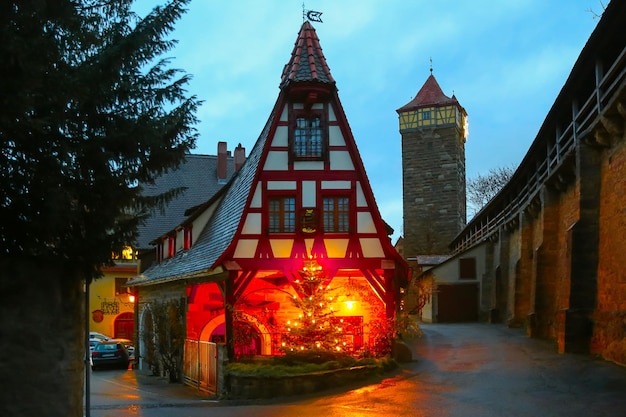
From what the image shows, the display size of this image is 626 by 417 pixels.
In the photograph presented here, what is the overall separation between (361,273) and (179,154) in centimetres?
1111

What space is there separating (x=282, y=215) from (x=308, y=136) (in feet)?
7.38

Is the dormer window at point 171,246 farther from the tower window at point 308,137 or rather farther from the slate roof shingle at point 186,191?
the tower window at point 308,137

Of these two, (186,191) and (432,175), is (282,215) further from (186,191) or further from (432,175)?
(432,175)

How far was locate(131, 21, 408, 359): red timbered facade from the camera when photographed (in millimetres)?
18062

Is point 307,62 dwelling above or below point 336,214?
above

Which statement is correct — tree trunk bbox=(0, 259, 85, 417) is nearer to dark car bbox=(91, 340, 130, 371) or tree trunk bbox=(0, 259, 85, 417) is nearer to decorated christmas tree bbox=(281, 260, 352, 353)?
decorated christmas tree bbox=(281, 260, 352, 353)

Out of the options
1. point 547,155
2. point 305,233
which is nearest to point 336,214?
point 305,233

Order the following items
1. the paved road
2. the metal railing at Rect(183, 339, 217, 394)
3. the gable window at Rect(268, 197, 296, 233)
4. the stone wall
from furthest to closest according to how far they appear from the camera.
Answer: the stone wall < the gable window at Rect(268, 197, 296, 233) < the metal railing at Rect(183, 339, 217, 394) < the paved road

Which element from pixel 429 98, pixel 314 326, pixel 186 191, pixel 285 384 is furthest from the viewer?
pixel 429 98

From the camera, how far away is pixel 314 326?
16469 mm

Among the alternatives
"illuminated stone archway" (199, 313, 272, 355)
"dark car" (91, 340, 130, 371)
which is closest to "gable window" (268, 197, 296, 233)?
"illuminated stone archway" (199, 313, 272, 355)

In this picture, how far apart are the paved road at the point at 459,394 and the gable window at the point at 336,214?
395cm

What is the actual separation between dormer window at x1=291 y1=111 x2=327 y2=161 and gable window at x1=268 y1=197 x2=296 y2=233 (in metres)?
1.20

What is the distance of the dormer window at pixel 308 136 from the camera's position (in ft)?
61.5
